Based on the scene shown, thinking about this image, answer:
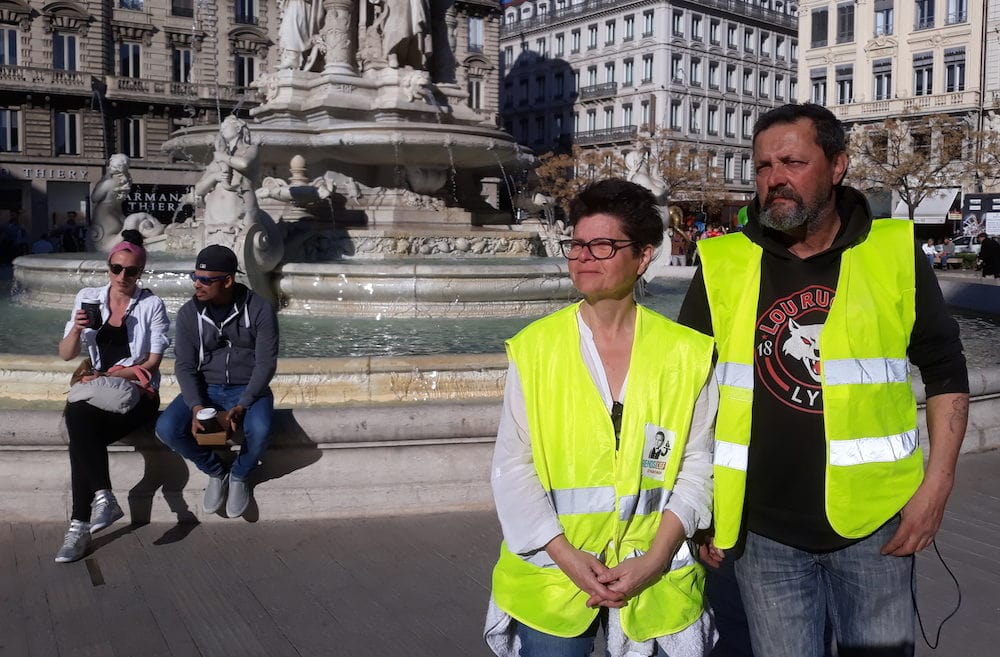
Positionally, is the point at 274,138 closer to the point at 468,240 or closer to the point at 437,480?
the point at 468,240

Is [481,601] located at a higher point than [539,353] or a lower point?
lower

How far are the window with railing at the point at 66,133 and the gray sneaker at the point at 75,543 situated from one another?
44.4m

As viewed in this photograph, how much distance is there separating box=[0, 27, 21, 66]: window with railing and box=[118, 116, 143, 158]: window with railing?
5084mm

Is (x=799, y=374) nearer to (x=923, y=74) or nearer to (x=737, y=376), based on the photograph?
(x=737, y=376)

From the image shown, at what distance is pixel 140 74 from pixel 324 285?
137 feet

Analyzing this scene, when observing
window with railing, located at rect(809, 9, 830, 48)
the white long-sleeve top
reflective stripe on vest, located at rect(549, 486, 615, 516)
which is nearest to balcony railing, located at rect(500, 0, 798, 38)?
window with railing, located at rect(809, 9, 830, 48)

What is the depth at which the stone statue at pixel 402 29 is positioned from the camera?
12508 millimetres

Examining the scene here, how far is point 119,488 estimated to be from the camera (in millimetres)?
4621

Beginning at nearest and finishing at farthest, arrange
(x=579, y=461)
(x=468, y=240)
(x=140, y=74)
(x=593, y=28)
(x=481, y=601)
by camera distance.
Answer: (x=579, y=461)
(x=481, y=601)
(x=468, y=240)
(x=140, y=74)
(x=593, y=28)

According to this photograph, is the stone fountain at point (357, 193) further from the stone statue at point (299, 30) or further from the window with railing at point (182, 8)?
the window with railing at point (182, 8)

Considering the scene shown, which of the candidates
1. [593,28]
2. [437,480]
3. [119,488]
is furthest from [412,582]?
[593,28]

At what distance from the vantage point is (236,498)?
4.50 meters

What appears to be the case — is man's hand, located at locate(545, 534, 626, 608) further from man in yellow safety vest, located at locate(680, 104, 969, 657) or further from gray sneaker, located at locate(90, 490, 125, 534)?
gray sneaker, located at locate(90, 490, 125, 534)

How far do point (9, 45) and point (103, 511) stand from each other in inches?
1837
